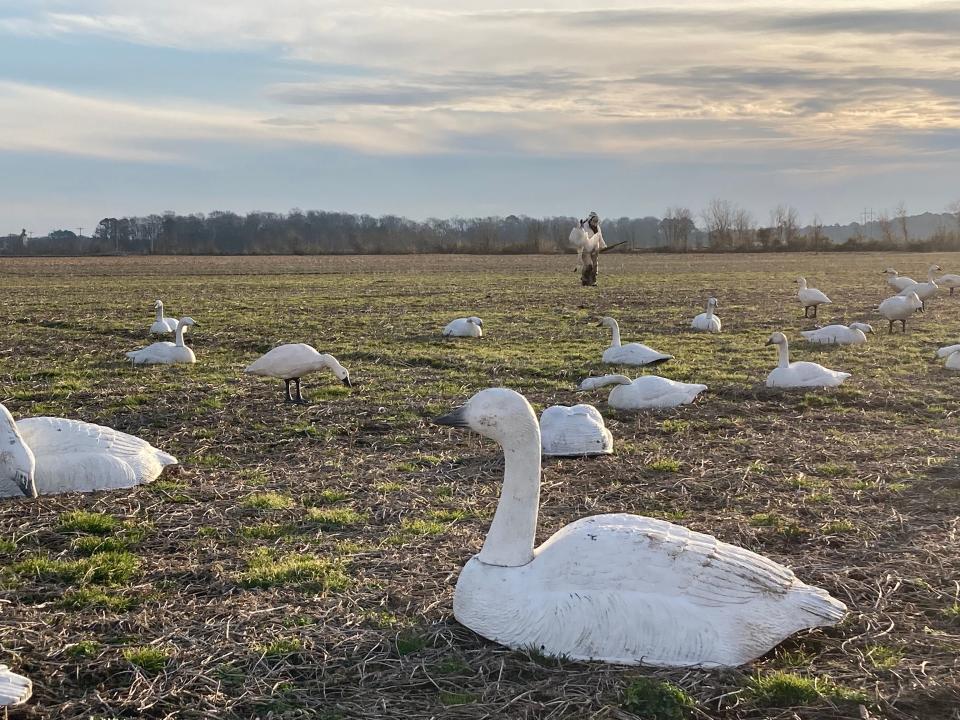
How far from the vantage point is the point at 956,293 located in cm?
3247

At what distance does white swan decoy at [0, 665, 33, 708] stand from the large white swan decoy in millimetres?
2261

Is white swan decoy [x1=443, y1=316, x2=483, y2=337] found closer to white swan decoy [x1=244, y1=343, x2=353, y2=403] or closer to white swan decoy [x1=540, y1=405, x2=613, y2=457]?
white swan decoy [x1=244, y1=343, x2=353, y2=403]

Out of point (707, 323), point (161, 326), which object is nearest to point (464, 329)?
point (707, 323)

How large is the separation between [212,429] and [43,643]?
5.71 metres

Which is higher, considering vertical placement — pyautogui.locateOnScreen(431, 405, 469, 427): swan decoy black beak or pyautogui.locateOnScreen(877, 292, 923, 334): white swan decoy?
pyautogui.locateOnScreen(431, 405, 469, 427): swan decoy black beak

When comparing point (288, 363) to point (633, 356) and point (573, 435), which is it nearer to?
point (573, 435)

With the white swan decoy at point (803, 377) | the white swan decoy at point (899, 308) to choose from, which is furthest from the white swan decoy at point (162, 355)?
the white swan decoy at point (899, 308)

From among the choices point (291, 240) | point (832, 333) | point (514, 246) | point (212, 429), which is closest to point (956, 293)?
point (832, 333)

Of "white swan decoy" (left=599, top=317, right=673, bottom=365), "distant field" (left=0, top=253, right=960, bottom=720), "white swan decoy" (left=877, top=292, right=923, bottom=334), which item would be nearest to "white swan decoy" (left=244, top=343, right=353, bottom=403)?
"distant field" (left=0, top=253, right=960, bottom=720)

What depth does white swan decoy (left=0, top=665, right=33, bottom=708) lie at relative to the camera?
14.3 ft

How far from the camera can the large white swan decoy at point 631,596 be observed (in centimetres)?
475

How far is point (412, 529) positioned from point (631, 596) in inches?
109

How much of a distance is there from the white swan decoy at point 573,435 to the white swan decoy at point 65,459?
3873 mm

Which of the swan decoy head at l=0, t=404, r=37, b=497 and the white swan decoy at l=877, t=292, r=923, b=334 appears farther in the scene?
the white swan decoy at l=877, t=292, r=923, b=334
